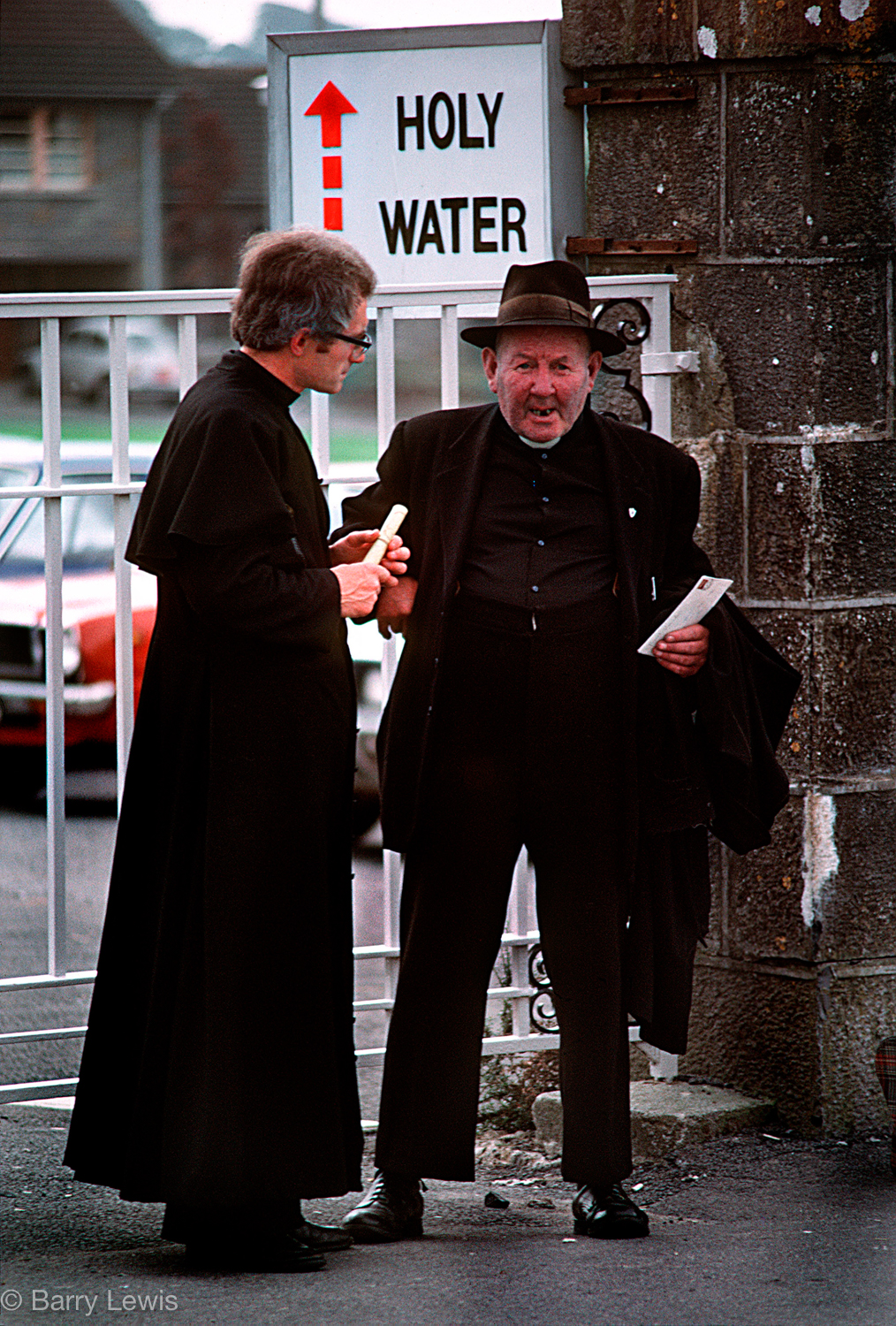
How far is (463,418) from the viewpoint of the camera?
3.57 meters

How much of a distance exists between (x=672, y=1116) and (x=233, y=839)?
1547mm

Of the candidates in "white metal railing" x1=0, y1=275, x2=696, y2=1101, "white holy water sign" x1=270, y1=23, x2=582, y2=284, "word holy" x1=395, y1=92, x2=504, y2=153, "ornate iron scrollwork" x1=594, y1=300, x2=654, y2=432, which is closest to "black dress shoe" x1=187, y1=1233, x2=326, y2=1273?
"white metal railing" x1=0, y1=275, x2=696, y2=1101

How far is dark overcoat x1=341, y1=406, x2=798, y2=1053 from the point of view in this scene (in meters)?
3.43

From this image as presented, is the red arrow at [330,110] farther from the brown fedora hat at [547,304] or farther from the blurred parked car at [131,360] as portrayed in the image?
the blurred parked car at [131,360]

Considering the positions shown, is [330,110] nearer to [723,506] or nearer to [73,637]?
[723,506]

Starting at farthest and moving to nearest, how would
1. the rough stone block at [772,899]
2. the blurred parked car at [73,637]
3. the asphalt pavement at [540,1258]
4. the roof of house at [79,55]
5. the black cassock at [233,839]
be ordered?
the roof of house at [79,55] → the blurred parked car at [73,637] → the rough stone block at [772,899] → the black cassock at [233,839] → the asphalt pavement at [540,1258]

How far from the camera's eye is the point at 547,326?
338 centimetres

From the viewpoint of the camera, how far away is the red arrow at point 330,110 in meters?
4.22

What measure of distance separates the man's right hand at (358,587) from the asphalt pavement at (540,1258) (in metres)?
1.20

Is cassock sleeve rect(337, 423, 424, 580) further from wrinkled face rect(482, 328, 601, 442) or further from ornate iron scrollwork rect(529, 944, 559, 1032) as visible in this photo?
ornate iron scrollwork rect(529, 944, 559, 1032)

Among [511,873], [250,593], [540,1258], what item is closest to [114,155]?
[511,873]

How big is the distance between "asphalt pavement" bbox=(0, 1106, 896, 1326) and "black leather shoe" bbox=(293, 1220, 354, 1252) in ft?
0.14

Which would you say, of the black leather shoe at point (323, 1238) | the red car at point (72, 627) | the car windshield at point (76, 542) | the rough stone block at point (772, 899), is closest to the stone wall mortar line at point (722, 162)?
the rough stone block at point (772, 899)

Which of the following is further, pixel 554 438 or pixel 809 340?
pixel 809 340
